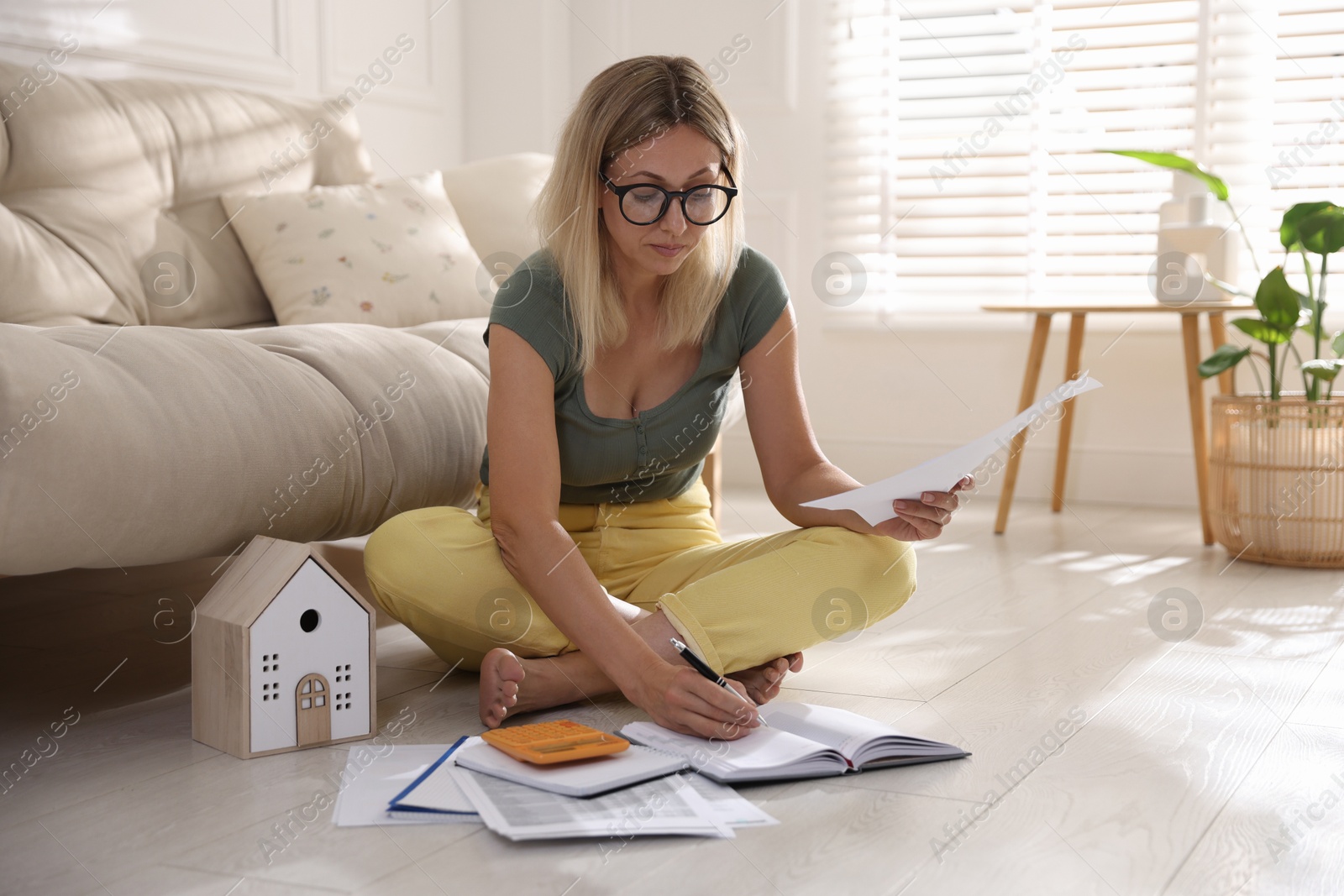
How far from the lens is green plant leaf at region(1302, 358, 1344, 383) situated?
2346 mm

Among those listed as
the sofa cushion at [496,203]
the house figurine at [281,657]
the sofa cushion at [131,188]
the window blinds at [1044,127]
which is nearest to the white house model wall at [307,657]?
the house figurine at [281,657]

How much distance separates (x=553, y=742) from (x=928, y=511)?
0.46m

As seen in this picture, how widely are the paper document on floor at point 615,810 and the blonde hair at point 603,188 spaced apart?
1.68 feet

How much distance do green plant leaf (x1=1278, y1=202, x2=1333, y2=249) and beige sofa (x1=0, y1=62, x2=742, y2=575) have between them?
1.11 m

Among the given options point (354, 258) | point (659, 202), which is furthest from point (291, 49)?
point (659, 202)

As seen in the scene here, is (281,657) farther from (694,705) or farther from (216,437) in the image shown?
(694,705)

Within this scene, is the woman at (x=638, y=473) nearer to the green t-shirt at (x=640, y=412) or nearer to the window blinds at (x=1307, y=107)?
the green t-shirt at (x=640, y=412)

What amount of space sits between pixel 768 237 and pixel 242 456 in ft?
7.56

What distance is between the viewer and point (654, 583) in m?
1.57

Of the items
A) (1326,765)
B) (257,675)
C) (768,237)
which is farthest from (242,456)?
(768,237)

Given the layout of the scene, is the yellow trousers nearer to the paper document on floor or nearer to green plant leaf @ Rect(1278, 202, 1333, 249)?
the paper document on floor

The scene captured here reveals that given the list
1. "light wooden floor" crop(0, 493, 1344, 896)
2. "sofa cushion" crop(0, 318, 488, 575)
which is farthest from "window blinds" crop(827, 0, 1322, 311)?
"sofa cushion" crop(0, 318, 488, 575)

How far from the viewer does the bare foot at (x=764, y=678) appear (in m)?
1.41

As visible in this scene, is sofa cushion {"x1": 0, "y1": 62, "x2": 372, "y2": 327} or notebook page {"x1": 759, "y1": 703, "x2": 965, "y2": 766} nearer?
notebook page {"x1": 759, "y1": 703, "x2": 965, "y2": 766}
